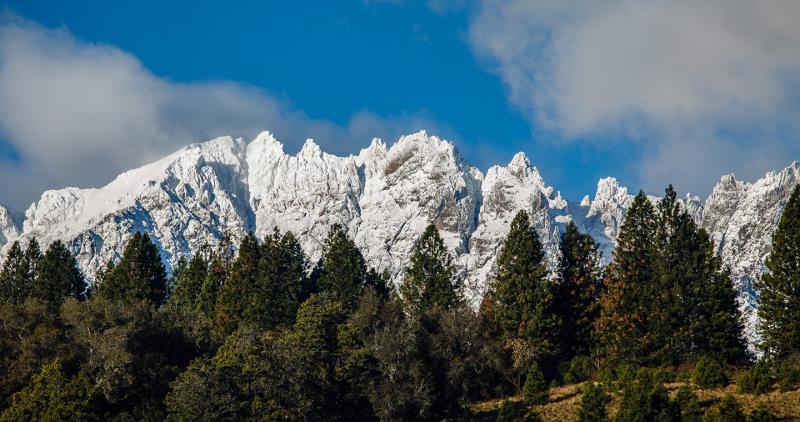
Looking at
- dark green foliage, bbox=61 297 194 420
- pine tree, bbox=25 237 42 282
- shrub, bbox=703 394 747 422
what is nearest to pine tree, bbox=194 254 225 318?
pine tree, bbox=25 237 42 282

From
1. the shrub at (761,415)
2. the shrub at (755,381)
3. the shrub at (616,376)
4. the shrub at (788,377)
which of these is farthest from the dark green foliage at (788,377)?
the shrub at (616,376)

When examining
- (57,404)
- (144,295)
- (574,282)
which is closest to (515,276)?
(574,282)

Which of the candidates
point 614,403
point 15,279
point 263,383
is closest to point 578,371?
point 614,403

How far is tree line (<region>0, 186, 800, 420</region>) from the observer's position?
198 feet

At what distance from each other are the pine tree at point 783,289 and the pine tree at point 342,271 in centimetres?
5068

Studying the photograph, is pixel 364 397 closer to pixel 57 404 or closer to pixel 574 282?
pixel 57 404

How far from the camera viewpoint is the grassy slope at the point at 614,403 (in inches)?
2208

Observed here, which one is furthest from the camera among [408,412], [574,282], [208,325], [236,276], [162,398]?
[236,276]

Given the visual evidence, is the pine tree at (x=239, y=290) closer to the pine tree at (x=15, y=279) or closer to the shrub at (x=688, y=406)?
the pine tree at (x=15, y=279)

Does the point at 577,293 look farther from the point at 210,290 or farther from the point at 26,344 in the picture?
the point at 26,344

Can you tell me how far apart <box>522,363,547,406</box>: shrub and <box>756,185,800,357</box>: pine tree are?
71.0ft

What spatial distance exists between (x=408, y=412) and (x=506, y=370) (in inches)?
759

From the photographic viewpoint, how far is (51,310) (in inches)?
3081

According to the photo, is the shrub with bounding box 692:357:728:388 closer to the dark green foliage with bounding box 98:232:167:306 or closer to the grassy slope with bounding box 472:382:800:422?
the grassy slope with bounding box 472:382:800:422
